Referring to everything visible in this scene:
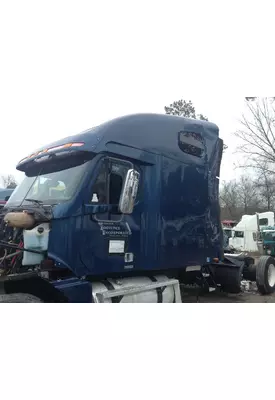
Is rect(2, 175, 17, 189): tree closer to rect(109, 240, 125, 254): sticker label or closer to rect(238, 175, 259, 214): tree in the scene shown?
rect(109, 240, 125, 254): sticker label

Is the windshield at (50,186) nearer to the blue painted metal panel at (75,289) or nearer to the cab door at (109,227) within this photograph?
the cab door at (109,227)

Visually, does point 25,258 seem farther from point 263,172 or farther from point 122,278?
point 263,172

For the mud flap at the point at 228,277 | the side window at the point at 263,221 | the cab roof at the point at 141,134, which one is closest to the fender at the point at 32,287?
the cab roof at the point at 141,134

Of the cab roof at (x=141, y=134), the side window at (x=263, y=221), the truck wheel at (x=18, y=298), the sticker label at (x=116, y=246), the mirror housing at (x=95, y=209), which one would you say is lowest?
the truck wheel at (x=18, y=298)

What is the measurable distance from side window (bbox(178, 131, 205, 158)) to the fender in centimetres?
220

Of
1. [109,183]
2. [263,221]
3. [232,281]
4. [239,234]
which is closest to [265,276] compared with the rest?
[232,281]

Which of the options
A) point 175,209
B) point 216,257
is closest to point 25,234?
point 175,209

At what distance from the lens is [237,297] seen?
4680 mm

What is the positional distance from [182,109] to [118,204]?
1.18 m

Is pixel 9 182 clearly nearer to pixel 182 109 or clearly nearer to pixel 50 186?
pixel 50 186

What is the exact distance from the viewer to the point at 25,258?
9.91 feet

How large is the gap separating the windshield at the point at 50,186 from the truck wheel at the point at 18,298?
2.87 ft

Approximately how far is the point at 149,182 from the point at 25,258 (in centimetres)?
151

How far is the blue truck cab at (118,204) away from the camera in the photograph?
10.0 ft
